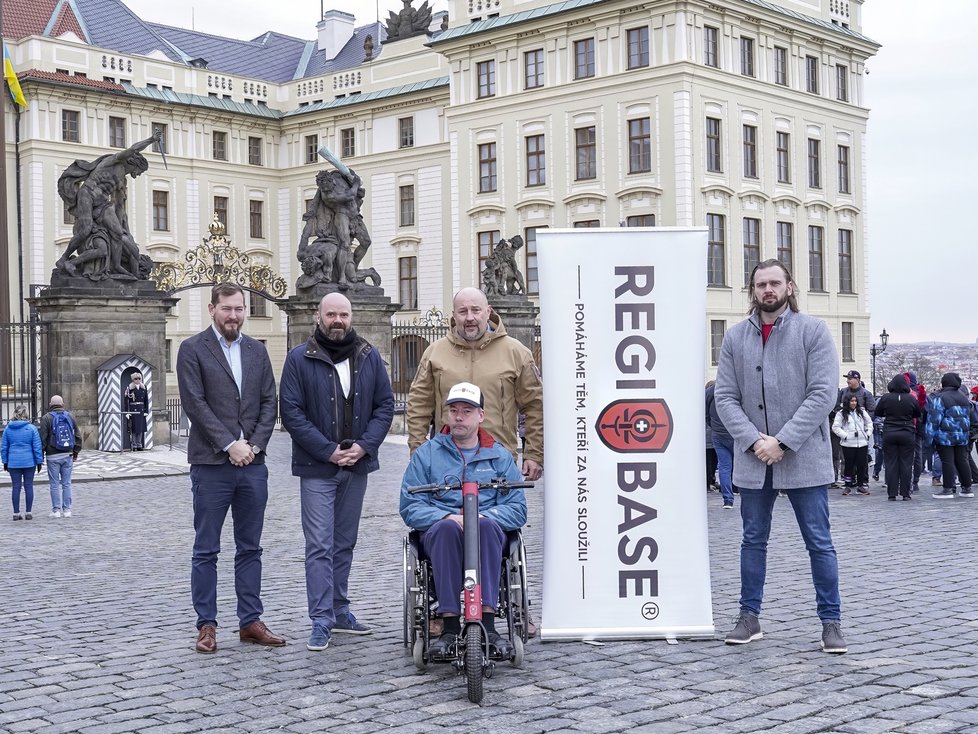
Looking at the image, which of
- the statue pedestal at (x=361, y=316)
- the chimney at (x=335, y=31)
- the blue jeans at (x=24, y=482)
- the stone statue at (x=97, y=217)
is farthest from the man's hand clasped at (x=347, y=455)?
the chimney at (x=335, y=31)

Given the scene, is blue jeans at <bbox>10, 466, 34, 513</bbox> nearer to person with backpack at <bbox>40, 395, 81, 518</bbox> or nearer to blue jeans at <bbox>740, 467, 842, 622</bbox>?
person with backpack at <bbox>40, 395, 81, 518</bbox>

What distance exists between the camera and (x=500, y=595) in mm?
6605

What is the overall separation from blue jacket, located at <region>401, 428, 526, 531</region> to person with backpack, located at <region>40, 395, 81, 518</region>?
957cm

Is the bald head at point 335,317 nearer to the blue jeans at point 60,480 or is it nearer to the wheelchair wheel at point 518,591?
the wheelchair wheel at point 518,591

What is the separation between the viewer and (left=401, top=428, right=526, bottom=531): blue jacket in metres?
6.59

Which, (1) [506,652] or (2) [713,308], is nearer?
(1) [506,652]

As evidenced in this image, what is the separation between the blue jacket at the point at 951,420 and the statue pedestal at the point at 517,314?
17461mm

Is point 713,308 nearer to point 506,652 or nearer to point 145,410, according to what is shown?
point 145,410

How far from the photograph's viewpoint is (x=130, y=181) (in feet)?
168

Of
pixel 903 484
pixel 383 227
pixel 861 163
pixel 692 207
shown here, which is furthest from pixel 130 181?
pixel 903 484

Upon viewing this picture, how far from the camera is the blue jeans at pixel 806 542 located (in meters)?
6.86

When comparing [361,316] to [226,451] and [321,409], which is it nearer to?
[321,409]

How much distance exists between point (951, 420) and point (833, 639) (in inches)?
413

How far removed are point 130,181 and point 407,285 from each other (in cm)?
1135
